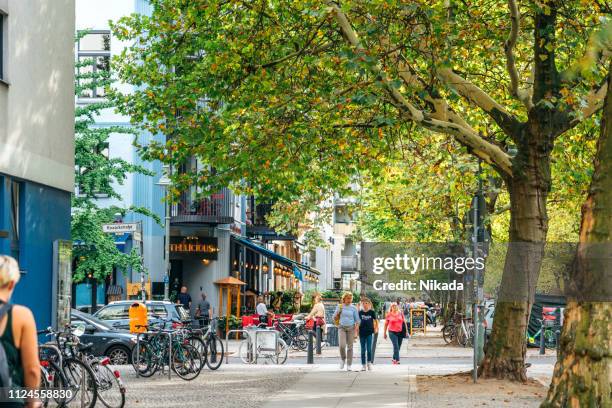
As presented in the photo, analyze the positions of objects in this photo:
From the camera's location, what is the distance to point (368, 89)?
20984mm

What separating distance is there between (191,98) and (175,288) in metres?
23.7

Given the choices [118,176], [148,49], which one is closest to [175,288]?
[118,176]

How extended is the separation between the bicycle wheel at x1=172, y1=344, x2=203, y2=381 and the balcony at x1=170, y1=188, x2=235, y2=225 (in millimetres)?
20831

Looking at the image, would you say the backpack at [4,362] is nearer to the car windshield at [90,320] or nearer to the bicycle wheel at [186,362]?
the bicycle wheel at [186,362]

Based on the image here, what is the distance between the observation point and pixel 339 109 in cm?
2200

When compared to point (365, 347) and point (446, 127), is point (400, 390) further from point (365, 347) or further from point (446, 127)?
point (365, 347)

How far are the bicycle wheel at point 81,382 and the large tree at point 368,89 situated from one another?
626 centimetres

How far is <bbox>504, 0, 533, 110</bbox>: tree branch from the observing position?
1969cm

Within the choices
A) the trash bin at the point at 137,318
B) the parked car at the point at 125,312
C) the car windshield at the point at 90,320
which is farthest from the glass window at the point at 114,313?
the trash bin at the point at 137,318

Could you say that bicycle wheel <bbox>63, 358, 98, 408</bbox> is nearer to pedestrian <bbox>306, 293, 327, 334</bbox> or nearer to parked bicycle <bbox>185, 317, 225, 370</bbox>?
parked bicycle <bbox>185, 317, 225, 370</bbox>

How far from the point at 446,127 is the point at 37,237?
7.58m

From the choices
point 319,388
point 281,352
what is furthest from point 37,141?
point 281,352

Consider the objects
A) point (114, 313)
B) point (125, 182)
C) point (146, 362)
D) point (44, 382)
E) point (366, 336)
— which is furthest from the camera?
point (125, 182)

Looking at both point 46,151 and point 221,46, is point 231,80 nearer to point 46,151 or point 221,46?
point 221,46
